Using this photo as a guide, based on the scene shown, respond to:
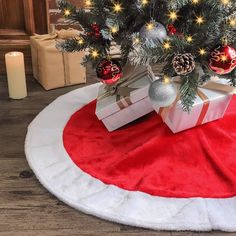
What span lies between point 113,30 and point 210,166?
1.79ft

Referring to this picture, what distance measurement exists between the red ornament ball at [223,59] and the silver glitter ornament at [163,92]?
138 millimetres

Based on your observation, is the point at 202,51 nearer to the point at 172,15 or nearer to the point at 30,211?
the point at 172,15

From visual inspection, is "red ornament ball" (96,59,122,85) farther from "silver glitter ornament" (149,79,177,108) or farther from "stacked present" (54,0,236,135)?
"silver glitter ornament" (149,79,177,108)

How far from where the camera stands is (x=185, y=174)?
4.16ft

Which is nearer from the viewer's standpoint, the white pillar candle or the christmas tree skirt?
the christmas tree skirt

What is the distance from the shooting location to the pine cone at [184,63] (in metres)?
1.15

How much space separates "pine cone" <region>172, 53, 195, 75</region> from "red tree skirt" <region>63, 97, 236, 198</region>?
269 mm

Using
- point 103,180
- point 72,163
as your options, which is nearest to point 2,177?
point 72,163

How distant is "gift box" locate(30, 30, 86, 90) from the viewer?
1838mm

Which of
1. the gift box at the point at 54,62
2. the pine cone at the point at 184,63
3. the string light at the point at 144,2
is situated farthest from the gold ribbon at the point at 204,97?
the gift box at the point at 54,62

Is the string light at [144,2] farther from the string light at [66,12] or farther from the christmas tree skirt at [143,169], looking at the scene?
the christmas tree skirt at [143,169]

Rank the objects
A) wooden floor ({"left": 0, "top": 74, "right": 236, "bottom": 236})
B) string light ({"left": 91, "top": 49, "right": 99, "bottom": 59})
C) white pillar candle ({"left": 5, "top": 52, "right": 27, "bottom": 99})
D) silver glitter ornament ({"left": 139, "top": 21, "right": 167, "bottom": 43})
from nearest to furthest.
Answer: wooden floor ({"left": 0, "top": 74, "right": 236, "bottom": 236}) → silver glitter ornament ({"left": 139, "top": 21, "right": 167, "bottom": 43}) → string light ({"left": 91, "top": 49, "right": 99, "bottom": 59}) → white pillar candle ({"left": 5, "top": 52, "right": 27, "bottom": 99})

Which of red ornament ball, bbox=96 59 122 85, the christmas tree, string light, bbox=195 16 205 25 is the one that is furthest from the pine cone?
red ornament ball, bbox=96 59 122 85

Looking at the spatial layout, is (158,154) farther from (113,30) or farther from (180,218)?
(113,30)
